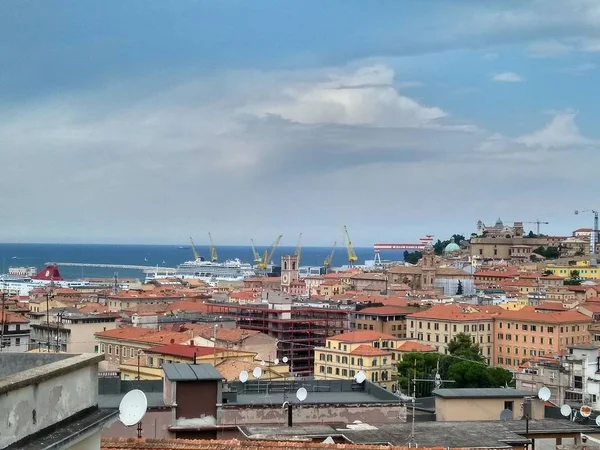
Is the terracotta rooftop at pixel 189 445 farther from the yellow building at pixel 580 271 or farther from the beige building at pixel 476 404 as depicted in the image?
the yellow building at pixel 580 271

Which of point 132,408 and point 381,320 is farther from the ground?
point 132,408

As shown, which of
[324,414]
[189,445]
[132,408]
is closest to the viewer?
[132,408]

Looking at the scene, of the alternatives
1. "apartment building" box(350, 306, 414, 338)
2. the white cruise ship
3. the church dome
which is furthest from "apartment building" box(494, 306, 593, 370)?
the white cruise ship

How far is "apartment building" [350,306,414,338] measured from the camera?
6431 cm

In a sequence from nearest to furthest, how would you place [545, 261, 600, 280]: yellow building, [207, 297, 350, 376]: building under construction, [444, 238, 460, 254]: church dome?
1. [207, 297, 350, 376]: building under construction
2. [545, 261, 600, 280]: yellow building
3. [444, 238, 460, 254]: church dome

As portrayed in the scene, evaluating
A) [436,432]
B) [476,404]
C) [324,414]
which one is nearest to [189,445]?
[436,432]

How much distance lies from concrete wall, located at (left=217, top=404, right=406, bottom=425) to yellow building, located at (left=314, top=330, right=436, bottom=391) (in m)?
31.8

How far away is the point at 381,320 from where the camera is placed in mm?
65000

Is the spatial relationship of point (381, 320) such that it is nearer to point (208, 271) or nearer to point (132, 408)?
point (132, 408)

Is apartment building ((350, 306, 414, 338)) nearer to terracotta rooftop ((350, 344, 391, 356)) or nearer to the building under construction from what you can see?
the building under construction

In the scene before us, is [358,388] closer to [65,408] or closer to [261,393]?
[261,393]

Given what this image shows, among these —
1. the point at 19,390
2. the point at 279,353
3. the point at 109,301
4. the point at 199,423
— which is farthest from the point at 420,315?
the point at 19,390

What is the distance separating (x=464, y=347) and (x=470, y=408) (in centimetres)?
4166

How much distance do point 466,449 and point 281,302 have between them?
52786 mm
